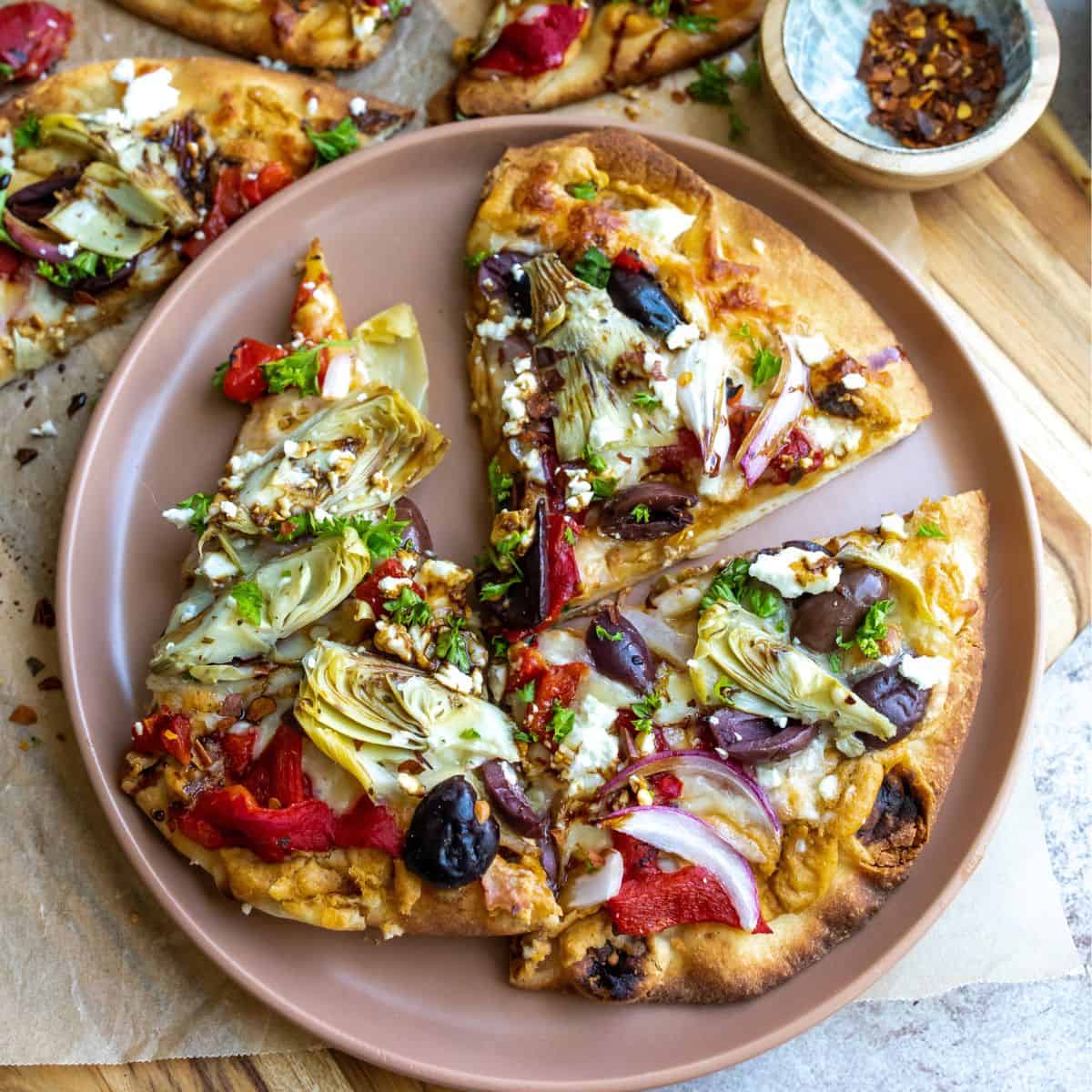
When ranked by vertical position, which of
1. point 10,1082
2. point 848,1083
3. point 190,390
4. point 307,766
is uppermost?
point 190,390

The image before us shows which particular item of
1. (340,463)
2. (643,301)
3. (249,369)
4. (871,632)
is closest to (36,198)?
(249,369)

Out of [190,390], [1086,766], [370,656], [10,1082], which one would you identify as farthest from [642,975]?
[190,390]

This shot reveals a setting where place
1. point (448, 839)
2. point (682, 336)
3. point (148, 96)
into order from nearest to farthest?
point (448, 839) < point (682, 336) < point (148, 96)

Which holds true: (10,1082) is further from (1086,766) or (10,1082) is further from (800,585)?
(1086,766)

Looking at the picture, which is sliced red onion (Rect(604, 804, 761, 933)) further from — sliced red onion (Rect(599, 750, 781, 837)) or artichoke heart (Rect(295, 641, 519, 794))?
artichoke heart (Rect(295, 641, 519, 794))

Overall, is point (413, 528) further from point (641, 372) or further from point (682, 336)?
point (682, 336)

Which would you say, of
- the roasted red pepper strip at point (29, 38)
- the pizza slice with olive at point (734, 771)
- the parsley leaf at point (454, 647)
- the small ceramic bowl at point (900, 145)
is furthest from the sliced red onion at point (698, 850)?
the roasted red pepper strip at point (29, 38)
